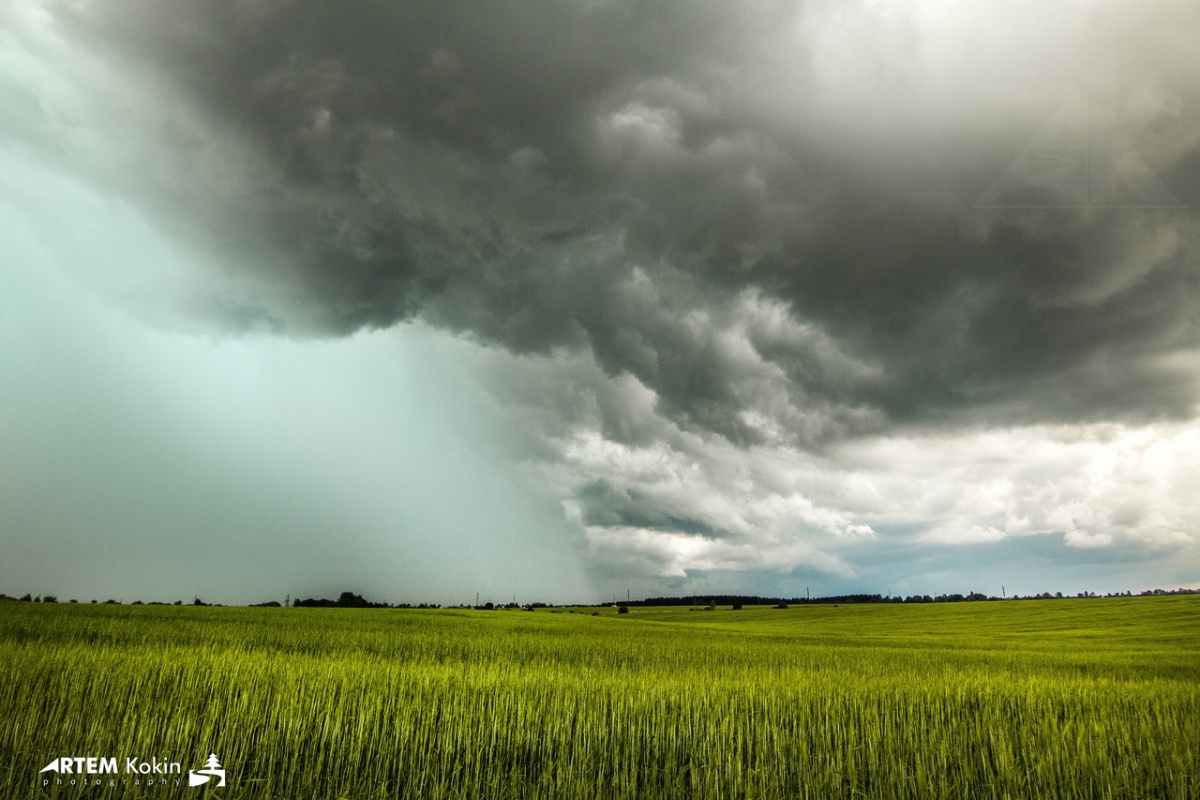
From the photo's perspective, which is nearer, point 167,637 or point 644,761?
point 644,761

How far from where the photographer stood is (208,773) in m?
Result: 5.02

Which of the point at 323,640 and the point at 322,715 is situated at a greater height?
the point at 322,715

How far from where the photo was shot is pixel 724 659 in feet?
56.6

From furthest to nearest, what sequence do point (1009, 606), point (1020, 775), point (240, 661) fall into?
point (1009, 606) < point (240, 661) < point (1020, 775)

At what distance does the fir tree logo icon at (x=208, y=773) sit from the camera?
475 centimetres

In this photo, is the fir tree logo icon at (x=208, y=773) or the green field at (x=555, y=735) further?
the green field at (x=555, y=735)

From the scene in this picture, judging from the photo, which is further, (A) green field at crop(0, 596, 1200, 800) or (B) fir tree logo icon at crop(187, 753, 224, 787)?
(A) green field at crop(0, 596, 1200, 800)

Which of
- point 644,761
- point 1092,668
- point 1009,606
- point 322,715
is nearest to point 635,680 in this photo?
point 644,761

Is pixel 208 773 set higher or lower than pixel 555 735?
higher

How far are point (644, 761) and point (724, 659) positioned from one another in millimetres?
12076

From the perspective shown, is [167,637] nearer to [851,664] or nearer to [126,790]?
[126,790]

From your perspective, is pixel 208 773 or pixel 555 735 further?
pixel 555 735

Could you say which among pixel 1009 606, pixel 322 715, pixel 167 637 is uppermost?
pixel 322 715

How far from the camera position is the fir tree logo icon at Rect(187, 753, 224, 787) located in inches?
187
